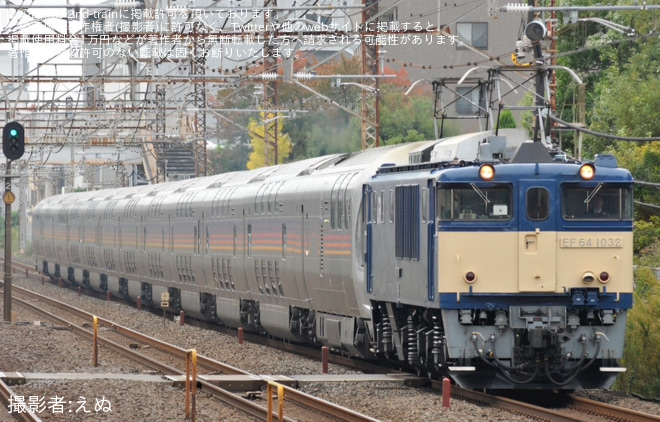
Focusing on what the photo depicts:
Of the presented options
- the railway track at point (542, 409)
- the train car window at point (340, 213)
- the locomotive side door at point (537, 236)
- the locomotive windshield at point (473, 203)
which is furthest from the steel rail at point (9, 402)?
the locomotive side door at point (537, 236)

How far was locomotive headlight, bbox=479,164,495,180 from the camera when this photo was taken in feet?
50.7

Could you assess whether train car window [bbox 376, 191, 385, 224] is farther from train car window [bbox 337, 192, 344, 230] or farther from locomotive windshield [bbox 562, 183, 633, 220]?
locomotive windshield [bbox 562, 183, 633, 220]

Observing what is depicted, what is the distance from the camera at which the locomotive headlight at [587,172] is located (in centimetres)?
1555

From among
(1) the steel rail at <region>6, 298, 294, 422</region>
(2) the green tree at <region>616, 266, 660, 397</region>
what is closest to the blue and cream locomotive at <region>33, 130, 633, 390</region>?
(2) the green tree at <region>616, 266, 660, 397</region>

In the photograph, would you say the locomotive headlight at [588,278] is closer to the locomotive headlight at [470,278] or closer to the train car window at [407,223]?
the locomotive headlight at [470,278]

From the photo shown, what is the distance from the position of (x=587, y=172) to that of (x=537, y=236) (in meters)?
0.95

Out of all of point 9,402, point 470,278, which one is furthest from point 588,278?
point 9,402

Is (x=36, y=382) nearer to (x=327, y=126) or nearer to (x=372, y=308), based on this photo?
(x=372, y=308)

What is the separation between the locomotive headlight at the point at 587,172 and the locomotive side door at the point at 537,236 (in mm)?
356

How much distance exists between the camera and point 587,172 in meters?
15.6

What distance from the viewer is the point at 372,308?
18.3m

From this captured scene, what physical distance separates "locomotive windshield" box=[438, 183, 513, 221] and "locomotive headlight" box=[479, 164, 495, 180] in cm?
14

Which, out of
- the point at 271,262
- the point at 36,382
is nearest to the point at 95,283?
the point at 271,262

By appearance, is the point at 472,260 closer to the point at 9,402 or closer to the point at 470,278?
the point at 470,278
